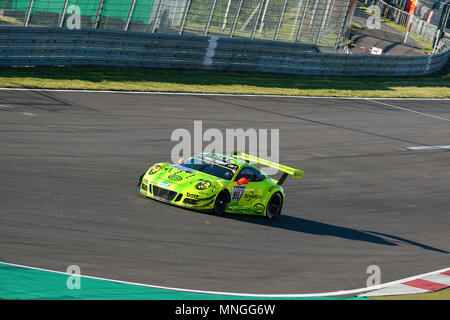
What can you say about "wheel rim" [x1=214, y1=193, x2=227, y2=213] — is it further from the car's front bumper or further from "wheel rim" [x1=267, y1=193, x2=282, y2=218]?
"wheel rim" [x1=267, y1=193, x2=282, y2=218]

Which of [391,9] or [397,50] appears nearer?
[397,50]

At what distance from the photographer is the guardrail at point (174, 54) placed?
79.2 feet

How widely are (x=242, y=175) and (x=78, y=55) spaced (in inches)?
517

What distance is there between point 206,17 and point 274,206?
55.0ft

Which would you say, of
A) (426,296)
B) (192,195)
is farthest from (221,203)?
(426,296)

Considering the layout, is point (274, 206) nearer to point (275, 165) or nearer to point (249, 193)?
point (249, 193)

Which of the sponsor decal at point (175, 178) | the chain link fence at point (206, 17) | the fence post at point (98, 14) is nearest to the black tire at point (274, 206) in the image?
the sponsor decal at point (175, 178)

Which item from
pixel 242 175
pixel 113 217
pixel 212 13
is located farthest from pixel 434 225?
pixel 212 13

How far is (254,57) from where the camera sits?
104 ft

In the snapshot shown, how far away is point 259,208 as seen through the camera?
14.5 m

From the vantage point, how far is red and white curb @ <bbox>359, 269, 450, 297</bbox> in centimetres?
1136
